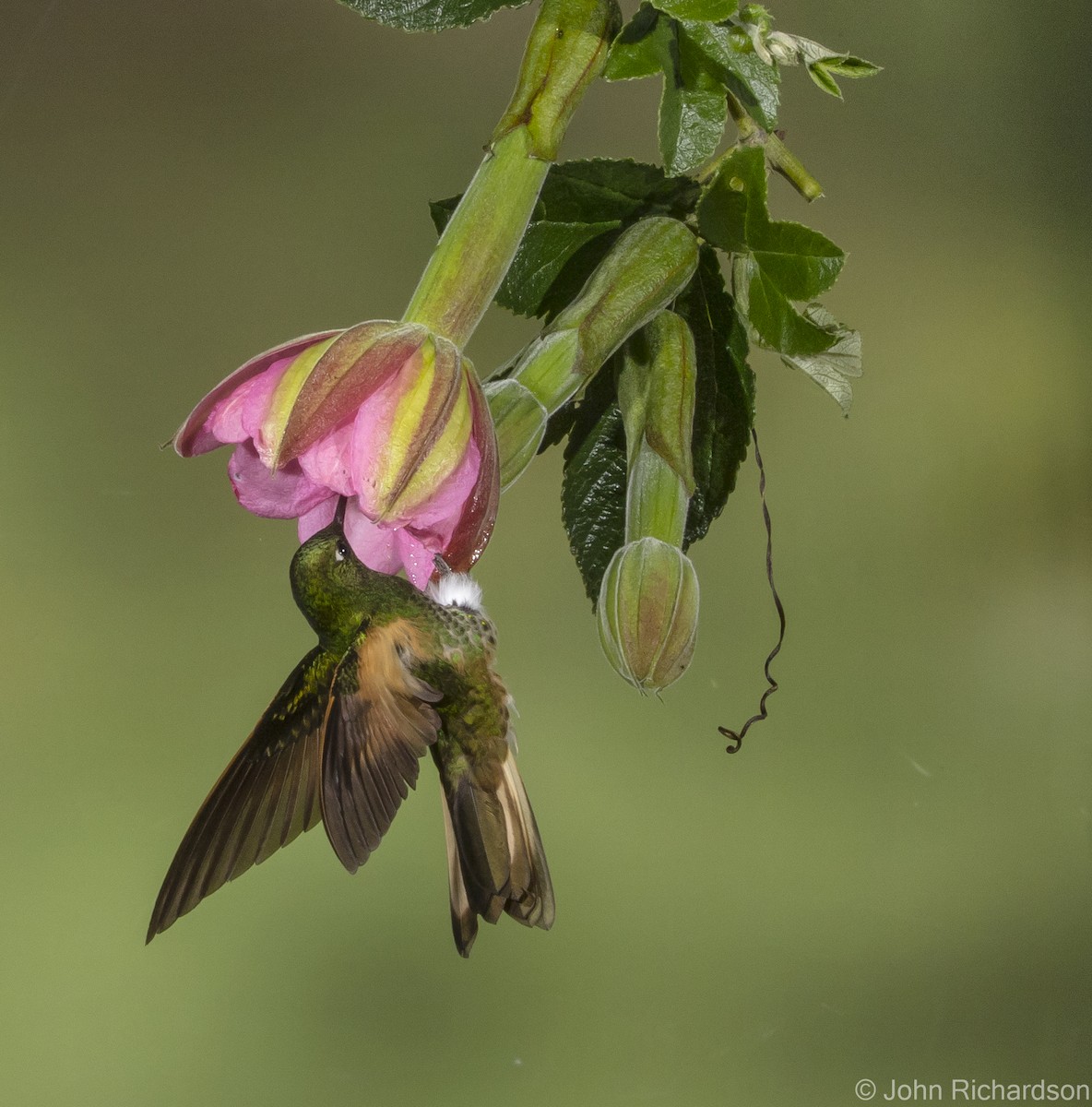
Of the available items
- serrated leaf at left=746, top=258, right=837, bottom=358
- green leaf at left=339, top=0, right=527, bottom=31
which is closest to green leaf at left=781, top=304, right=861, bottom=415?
serrated leaf at left=746, top=258, right=837, bottom=358

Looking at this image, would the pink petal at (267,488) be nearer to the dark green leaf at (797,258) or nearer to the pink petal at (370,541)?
the pink petal at (370,541)

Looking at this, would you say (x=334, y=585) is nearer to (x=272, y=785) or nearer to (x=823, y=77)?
(x=272, y=785)

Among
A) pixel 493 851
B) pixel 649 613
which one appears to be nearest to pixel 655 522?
pixel 649 613

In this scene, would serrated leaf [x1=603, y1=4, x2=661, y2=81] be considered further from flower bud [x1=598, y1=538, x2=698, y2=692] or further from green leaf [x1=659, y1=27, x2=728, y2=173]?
flower bud [x1=598, y1=538, x2=698, y2=692]

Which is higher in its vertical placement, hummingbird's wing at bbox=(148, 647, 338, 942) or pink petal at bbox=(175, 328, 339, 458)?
pink petal at bbox=(175, 328, 339, 458)

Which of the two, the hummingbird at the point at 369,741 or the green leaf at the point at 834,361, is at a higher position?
the green leaf at the point at 834,361

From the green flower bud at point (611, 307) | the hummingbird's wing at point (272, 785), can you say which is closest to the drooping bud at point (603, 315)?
the green flower bud at point (611, 307)

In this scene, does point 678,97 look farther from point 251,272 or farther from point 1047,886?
point 1047,886
